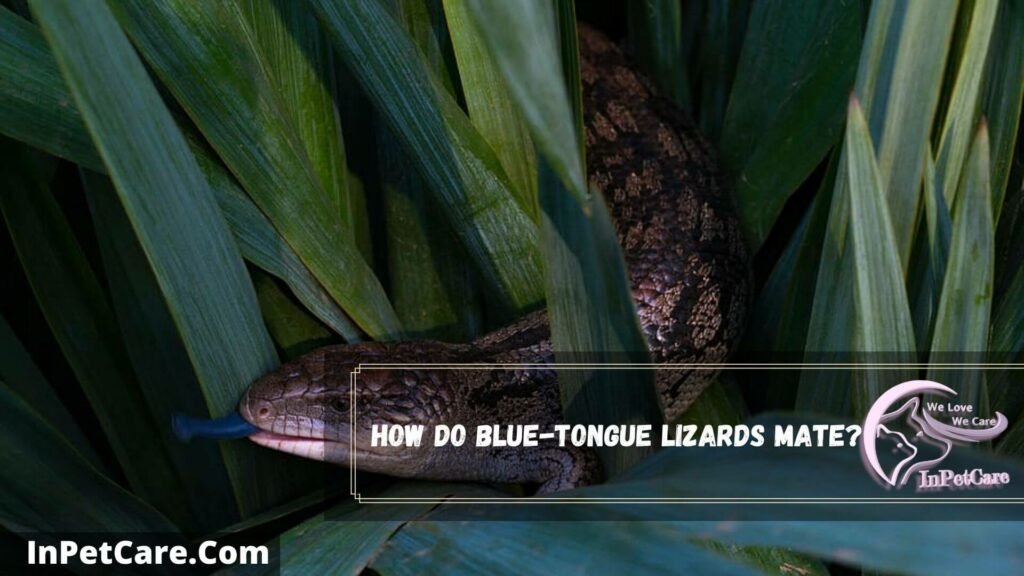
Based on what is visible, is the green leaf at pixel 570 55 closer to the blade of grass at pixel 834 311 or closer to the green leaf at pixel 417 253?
the blade of grass at pixel 834 311

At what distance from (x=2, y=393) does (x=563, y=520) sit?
24.0 inches

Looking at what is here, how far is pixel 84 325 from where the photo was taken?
1.19 metres

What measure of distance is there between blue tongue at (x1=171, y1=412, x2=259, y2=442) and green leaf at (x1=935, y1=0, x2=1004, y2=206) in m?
0.79

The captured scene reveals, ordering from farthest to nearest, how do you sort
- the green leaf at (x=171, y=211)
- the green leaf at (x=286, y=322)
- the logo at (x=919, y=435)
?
1. the green leaf at (x=286, y=322)
2. the logo at (x=919, y=435)
3. the green leaf at (x=171, y=211)

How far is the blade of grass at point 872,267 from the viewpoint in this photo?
845 millimetres

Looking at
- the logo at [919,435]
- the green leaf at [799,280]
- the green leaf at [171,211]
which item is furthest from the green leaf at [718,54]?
the green leaf at [171,211]

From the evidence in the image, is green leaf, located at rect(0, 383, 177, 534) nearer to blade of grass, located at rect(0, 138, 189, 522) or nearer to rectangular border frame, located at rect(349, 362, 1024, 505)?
blade of grass, located at rect(0, 138, 189, 522)

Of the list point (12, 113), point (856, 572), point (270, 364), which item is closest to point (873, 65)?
point (856, 572)

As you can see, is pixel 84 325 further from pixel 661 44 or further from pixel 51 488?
pixel 661 44

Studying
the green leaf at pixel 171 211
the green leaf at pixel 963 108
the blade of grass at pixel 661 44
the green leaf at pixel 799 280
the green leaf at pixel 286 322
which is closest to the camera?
the green leaf at pixel 171 211

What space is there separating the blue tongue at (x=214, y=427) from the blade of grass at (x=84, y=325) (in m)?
0.16

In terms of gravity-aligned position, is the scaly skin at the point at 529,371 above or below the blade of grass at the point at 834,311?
below

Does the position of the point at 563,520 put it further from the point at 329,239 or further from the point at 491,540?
the point at 329,239

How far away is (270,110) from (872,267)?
25.6 inches
